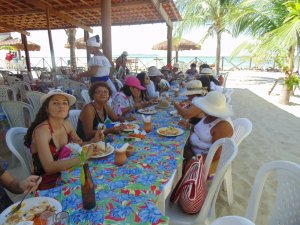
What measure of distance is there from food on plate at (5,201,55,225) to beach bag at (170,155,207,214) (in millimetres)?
865

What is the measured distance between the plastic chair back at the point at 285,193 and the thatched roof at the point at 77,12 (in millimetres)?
5617

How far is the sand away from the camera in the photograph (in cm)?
251

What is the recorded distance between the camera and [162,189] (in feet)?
4.34

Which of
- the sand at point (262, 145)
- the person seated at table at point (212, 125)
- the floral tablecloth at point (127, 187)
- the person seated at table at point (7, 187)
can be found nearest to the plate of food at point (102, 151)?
the floral tablecloth at point (127, 187)

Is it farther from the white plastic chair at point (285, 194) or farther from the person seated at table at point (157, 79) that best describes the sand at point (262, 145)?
the person seated at table at point (157, 79)

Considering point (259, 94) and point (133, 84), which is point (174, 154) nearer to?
point (133, 84)

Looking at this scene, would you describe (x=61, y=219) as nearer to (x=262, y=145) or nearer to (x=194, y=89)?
(x=194, y=89)

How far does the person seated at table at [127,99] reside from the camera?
10.7 feet

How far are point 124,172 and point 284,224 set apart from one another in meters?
0.94

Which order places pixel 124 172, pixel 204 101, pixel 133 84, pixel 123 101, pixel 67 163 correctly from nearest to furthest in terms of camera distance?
pixel 124 172, pixel 67 163, pixel 204 101, pixel 123 101, pixel 133 84

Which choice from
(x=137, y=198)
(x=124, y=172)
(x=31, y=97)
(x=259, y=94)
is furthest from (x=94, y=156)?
(x=259, y=94)

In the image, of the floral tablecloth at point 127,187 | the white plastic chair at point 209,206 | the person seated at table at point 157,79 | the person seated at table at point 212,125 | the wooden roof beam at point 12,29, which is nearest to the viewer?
the floral tablecloth at point 127,187

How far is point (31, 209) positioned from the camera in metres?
1.11

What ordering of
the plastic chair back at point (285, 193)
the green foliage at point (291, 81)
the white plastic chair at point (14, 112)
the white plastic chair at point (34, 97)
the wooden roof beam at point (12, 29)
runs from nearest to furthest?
1. the plastic chair back at point (285, 193)
2. the white plastic chair at point (14, 112)
3. the white plastic chair at point (34, 97)
4. the green foliage at point (291, 81)
5. the wooden roof beam at point (12, 29)
